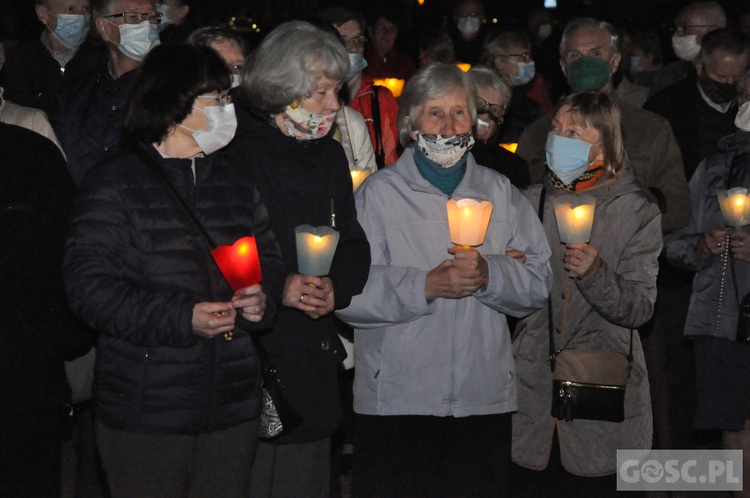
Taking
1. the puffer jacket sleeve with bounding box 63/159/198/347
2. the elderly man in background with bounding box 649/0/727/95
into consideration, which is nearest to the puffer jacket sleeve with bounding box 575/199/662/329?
the puffer jacket sleeve with bounding box 63/159/198/347

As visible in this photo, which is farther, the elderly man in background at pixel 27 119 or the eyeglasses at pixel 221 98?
the elderly man in background at pixel 27 119

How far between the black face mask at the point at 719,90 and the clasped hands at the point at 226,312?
183 inches

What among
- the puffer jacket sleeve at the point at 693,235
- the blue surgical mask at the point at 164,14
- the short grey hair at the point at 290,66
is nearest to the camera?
the short grey hair at the point at 290,66

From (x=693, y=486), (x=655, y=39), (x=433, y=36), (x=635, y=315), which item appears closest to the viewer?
(x=635, y=315)

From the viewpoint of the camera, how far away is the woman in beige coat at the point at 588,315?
5.56m

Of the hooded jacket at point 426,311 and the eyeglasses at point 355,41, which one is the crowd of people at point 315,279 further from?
the eyeglasses at point 355,41

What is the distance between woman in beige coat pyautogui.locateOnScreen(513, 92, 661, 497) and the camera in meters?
5.56

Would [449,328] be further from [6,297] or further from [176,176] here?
[6,297]

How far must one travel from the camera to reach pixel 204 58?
436 centimetres

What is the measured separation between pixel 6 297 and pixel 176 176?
805 mm

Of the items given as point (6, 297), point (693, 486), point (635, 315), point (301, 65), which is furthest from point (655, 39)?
point (6, 297)

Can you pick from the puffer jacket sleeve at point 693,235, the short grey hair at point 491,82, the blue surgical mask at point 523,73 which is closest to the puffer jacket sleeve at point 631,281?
the puffer jacket sleeve at point 693,235

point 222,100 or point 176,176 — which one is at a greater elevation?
point 222,100

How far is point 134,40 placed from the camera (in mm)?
5992
